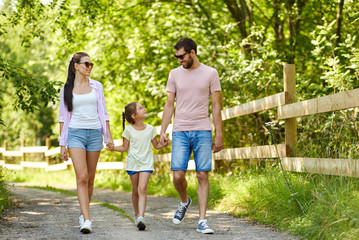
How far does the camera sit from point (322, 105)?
570cm

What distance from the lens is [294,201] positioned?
5160 mm

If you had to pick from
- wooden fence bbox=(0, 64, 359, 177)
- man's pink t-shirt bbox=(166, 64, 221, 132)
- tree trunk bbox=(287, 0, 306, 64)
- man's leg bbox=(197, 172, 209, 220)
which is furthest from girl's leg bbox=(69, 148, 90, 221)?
tree trunk bbox=(287, 0, 306, 64)

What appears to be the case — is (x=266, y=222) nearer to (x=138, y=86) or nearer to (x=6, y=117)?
(x=138, y=86)

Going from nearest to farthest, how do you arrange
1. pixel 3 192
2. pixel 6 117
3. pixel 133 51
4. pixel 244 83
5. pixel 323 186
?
1. pixel 323 186
2. pixel 3 192
3. pixel 244 83
4. pixel 133 51
5. pixel 6 117

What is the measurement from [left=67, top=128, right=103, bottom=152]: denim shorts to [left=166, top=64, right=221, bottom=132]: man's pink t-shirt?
32.4 inches

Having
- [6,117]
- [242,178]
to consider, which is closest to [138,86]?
[242,178]

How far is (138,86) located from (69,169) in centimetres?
316

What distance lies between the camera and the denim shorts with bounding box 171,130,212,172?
5.25m

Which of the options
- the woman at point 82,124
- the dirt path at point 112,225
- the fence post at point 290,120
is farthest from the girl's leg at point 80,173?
the fence post at point 290,120

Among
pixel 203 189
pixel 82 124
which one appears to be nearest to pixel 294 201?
pixel 203 189

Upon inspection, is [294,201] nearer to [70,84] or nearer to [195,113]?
[195,113]

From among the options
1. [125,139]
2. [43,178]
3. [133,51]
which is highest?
[133,51]

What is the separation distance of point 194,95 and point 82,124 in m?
1.15

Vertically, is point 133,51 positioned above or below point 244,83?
above
